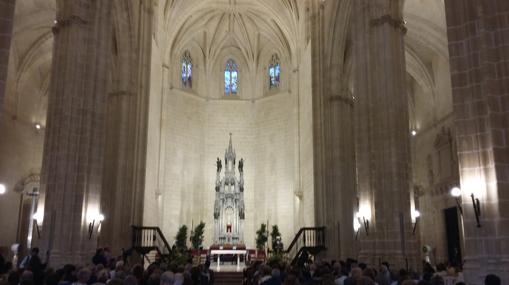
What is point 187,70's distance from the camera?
3722 cm

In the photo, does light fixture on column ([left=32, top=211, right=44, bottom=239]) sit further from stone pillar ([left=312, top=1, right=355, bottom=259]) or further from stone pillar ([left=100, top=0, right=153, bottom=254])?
stone pillar ([left=312, top=1, right=355, bottom=259])

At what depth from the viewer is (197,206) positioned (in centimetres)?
3488

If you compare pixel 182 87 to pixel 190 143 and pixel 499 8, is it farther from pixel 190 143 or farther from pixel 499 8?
pixel 499 8

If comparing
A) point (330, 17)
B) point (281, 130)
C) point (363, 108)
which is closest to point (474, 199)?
point (363, 108)

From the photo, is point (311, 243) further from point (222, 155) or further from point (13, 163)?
point (13, 163)

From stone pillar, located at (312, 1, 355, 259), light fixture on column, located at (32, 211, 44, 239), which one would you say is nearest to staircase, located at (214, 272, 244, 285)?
stone pillar, located at (312, 1, 355, 259)

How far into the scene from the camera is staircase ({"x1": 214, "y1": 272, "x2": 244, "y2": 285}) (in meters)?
20.2

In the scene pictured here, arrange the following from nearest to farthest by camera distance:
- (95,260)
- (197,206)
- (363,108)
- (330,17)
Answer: (95,260) → (363,108) → (330,17) → (197,206)

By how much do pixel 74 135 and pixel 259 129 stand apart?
913 inches

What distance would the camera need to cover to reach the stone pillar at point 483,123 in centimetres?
892

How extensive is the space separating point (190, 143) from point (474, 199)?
2784 centimetres

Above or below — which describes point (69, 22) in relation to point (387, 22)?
below

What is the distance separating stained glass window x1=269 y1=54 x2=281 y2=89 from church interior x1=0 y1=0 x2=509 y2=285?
0.16 metres

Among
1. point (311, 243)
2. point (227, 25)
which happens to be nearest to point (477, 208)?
point (311, 243)
